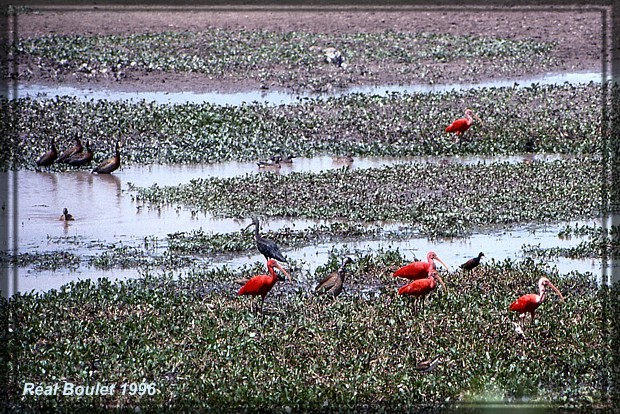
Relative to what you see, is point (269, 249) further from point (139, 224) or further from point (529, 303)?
point (529, 303)

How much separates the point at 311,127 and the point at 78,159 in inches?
209

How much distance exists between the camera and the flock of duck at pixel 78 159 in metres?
19.1

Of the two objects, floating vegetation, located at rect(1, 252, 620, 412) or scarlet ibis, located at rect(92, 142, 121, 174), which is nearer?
floating vegetation, located at rect(1, 252, 620, 412)

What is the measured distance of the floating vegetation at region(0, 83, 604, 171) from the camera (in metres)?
20.7

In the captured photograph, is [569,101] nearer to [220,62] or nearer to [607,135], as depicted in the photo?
[607,135]

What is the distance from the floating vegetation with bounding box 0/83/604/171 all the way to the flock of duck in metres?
0.23

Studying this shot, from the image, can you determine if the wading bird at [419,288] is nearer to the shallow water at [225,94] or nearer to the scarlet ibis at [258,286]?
the scarlet ibis at [258,286]

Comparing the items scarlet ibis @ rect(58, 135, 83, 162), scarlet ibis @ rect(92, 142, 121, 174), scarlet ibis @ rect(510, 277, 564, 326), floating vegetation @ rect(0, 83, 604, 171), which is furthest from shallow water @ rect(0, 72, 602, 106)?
scarlet ibis @ rect(510, 277, 564, 326)

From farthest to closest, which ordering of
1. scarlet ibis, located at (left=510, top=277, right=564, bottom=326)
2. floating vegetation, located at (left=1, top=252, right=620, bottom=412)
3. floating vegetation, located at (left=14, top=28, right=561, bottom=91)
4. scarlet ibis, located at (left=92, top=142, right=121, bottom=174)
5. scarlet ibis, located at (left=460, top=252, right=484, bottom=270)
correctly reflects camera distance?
floating vegetation, located at (left=14, top=28, right=561, bottom=91) < scarlet ibis, located at (left=92, top=142, right=121, bottom=174) < scarlet ibis, located at (left=460, top=252, right=484, bottom=270) < scarlet ibis, located at (left=510, top=277, right=564, bottom=326) < floating vegetation, located at (left=1, top=252, right=620, bottom=412)

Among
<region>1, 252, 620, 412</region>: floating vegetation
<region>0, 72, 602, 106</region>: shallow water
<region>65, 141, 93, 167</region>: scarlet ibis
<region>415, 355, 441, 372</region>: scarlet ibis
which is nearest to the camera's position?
<region>1, 252, 620, 412</region>: floating vegetation

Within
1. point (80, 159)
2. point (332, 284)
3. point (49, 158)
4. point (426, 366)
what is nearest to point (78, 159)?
point (80, 159)

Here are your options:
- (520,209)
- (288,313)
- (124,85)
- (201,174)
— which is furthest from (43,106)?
(288,313)

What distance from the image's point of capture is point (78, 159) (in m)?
19.3

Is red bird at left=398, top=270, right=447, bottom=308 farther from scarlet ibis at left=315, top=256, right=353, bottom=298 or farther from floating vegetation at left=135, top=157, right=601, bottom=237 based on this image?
floating vegetation at left=135, top=157, right=601, bottom=237
